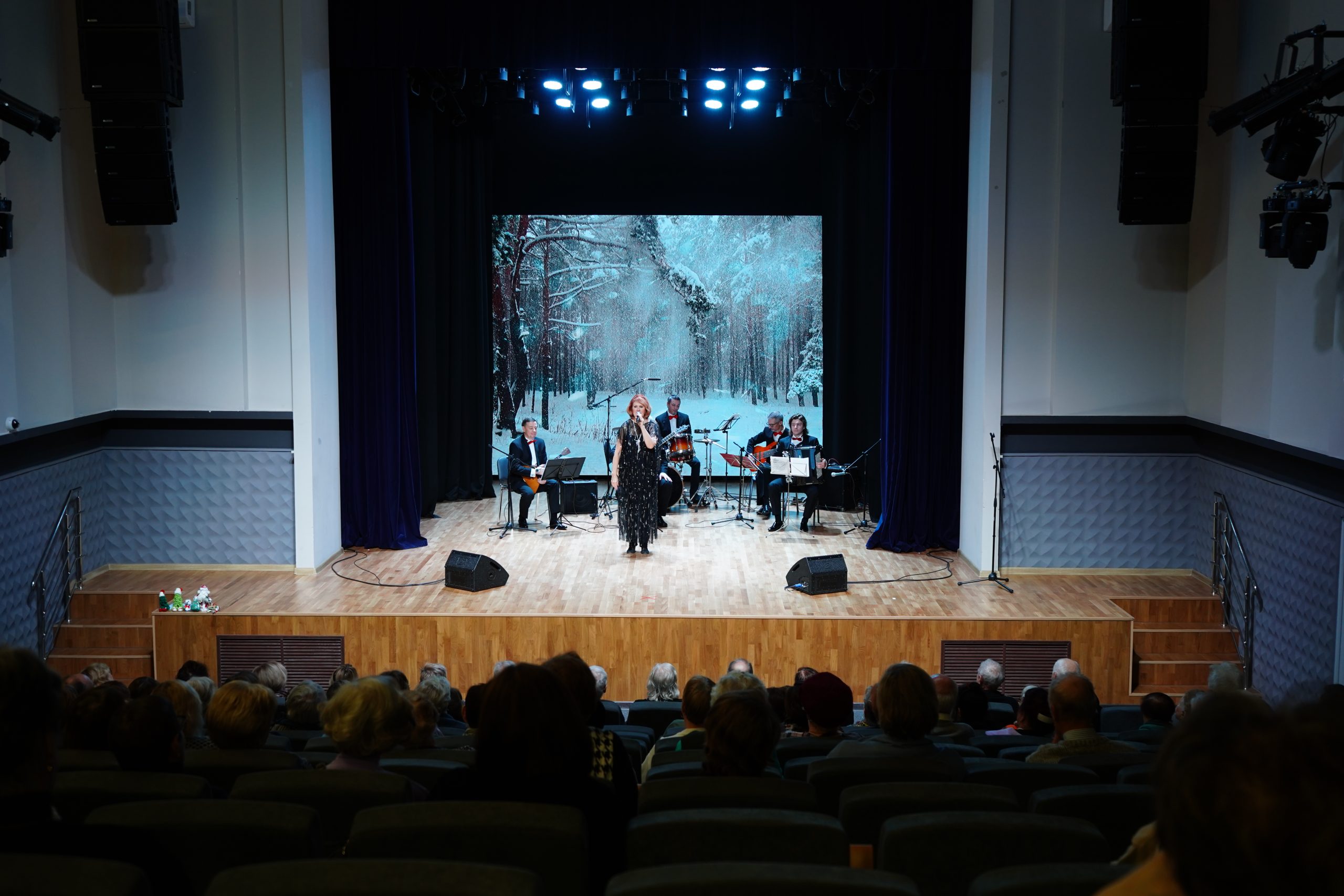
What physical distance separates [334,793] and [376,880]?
3.41ft

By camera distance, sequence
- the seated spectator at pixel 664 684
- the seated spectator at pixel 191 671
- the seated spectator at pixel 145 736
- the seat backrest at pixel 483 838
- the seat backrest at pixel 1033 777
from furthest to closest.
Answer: the seated spectator at pixel 664 684 → the seated spectator at pixel 191 671 → the seat backrest at pixel 1033 777 → the seated spectator at pixel 145 736 → the seat backrest at pixel 483 838

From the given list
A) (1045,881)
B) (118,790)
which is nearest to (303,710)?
(118,790)

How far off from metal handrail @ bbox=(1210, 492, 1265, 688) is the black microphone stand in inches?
58.7

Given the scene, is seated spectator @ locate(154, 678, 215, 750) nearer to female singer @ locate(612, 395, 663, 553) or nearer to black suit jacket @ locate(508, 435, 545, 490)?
female singer @ locate(612, 395, 663, 553)

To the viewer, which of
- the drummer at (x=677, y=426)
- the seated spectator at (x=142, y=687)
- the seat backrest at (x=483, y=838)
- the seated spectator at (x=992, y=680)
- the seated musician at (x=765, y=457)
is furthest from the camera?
the drummer at (x=677, y=426)

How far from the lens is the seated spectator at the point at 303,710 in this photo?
484 centimetres

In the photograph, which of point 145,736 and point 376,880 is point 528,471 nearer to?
point 145,736

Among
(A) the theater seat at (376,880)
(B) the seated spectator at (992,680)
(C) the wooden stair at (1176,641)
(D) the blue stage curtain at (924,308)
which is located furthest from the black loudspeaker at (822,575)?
(A) the theater seat at (376,880)

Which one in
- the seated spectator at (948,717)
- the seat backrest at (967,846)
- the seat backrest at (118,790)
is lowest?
the seated spectator at (948,717)

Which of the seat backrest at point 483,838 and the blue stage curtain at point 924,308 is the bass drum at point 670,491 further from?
the seat backrest at point 483,838

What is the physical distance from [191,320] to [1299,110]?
757cm

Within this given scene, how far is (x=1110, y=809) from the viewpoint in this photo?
267 centimetres

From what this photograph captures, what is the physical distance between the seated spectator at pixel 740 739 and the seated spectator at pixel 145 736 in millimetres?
1342

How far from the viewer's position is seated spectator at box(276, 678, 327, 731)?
484 cm
